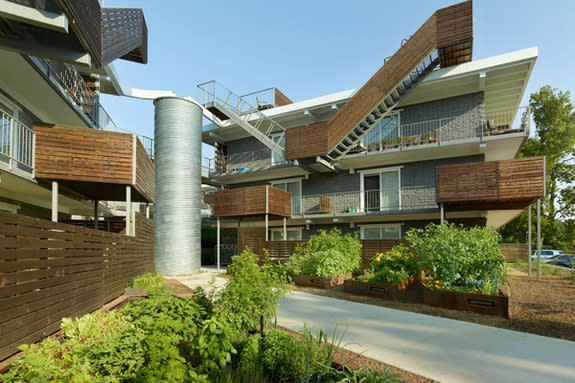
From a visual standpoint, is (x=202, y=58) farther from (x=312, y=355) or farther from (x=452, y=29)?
(x=312, y=355)

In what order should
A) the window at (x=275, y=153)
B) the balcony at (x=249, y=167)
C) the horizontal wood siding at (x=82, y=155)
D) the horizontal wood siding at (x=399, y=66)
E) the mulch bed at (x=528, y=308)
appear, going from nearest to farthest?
the mulch bed at (x=528, y=308)
the horizontal wood siding at (x=82, y=155)
the horizontal wood siding at (x=399, y=66)
the balcony at (x=249, y=167)
the window at (x=275, y=153)

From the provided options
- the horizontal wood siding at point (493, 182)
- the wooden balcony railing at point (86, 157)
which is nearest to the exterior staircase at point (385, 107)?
the horizontal wood siding at point (493, 182)

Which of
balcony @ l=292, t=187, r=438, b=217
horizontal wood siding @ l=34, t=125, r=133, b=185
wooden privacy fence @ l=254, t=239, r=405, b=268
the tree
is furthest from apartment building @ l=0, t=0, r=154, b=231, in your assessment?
the tree

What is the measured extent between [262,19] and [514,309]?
1199cm

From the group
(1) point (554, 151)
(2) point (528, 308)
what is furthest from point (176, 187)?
(1) point (554, 151)

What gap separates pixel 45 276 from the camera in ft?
Result: 14.6

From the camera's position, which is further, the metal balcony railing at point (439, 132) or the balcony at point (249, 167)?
the balcony at point (249, 167)

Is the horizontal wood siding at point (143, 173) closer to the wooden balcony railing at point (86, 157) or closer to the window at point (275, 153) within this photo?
the wooden balcony railing at point (86, 157)

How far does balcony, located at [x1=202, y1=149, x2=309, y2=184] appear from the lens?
2023 cm

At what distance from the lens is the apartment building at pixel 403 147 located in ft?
45.2

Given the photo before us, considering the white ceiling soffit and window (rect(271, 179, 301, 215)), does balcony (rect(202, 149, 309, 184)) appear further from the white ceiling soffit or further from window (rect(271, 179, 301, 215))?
the white ceiling soffit

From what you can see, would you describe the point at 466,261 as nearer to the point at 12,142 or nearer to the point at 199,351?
the point at 199,351

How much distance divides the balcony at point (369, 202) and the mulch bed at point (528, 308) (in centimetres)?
715

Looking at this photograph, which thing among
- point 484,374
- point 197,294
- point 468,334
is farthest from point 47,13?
point 468,334
